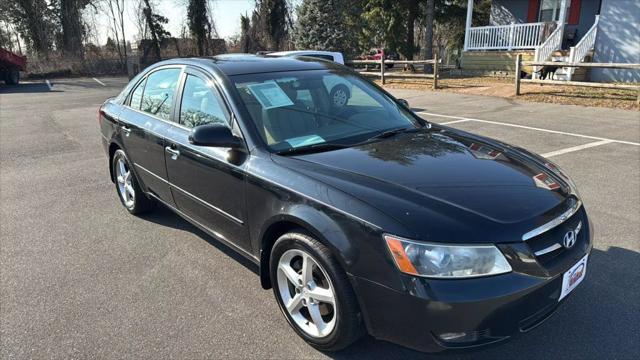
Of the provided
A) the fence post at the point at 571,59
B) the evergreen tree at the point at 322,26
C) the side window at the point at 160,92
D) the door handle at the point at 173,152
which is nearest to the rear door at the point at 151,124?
the side window at the point at 160,92

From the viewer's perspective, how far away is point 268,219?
8.87ft

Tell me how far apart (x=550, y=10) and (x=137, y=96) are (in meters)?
20.6

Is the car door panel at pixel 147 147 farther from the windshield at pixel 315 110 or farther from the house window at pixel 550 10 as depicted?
the house window at pixel 550 10

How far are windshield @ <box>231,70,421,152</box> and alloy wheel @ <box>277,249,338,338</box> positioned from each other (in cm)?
75

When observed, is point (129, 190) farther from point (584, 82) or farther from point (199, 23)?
point (199, 23)

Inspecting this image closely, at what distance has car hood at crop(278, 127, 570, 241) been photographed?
2.14m

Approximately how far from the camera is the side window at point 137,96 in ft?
14.5

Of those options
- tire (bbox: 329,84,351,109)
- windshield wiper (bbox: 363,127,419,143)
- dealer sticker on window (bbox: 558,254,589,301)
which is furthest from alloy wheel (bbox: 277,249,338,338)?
tire (bbox: 329,84,351,109)

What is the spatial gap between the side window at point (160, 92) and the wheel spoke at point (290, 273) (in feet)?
5.83

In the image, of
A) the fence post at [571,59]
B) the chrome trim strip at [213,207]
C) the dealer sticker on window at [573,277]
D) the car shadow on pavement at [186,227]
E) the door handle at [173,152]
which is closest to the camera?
the dealer sticker on window at [573,277]

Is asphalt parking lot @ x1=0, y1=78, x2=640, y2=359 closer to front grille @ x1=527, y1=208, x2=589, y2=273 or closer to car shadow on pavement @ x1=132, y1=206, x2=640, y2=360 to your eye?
car shadow on pavement @ x1=132, y1=206, x2=640, y2=360

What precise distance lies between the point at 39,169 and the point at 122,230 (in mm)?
3410

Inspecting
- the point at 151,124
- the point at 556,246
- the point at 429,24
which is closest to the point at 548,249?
the point at 556,246

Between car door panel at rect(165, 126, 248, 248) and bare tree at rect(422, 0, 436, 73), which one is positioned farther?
bare tree at rect(422, 0, 436, 73)
